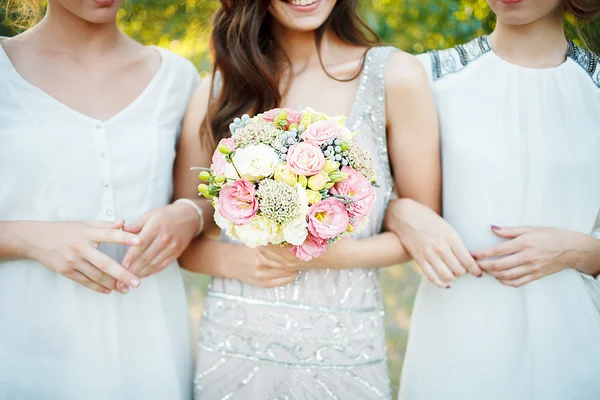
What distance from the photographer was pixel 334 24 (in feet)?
9.40

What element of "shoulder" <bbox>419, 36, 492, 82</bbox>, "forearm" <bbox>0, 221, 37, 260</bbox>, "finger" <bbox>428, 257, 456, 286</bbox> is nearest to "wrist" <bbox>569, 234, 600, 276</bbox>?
"finger" <bbox>428, 257, 456, 286</bbox>

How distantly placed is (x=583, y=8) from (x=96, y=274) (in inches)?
88.3

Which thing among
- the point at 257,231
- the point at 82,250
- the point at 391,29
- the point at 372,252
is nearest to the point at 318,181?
the point at 257,231

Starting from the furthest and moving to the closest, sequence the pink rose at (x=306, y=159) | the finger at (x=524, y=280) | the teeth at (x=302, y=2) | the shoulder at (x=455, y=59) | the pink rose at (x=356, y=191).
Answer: the shoulder at (x=455, y=59), the teeth at (x=302, y=2), the finger at (x=524, y=280), the pink rose at (x=356, y=191), the pink rose at (x=306, y=159)

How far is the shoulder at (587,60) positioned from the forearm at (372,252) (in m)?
1.06

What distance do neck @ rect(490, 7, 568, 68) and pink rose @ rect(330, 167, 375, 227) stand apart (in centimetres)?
101

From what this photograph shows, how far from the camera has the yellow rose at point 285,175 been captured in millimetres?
2018

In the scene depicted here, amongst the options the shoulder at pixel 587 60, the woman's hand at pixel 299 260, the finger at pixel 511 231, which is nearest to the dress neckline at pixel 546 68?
the shoulder at pixel 587 60

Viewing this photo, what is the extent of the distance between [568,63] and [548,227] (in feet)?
2.27

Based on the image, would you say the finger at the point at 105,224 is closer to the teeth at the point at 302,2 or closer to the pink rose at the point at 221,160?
the pink rose at the point at 221,160

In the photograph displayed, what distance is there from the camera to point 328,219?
2057mm

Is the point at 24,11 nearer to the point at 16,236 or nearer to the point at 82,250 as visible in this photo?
the point at 16,236

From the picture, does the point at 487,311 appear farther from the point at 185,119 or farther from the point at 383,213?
the point at 185,119

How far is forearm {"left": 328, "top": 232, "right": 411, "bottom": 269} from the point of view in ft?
8.50
